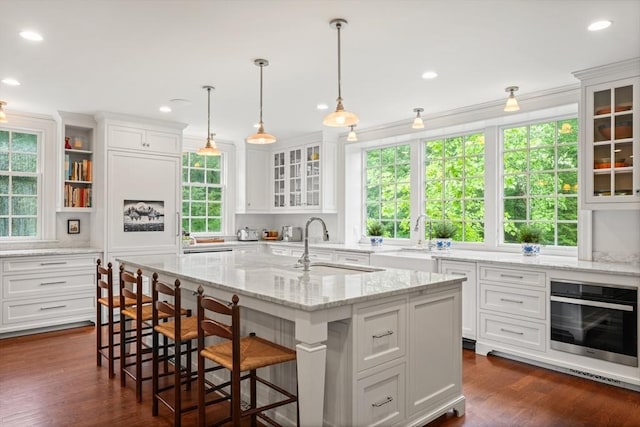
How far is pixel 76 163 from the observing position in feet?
17.6

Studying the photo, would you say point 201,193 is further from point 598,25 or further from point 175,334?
point 598,25

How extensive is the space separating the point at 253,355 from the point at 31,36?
2662 mm

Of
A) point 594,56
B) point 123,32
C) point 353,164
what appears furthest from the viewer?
point 353,164

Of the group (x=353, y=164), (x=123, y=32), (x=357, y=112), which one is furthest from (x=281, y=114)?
(x=123, y=32)

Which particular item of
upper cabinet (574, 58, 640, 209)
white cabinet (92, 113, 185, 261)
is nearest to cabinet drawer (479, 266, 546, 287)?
upper cabinet (574, 58, 640, 209)

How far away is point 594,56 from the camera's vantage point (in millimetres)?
3334

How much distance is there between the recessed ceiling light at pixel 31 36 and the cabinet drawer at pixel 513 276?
4092mm

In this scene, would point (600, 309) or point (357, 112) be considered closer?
point (600, 309)

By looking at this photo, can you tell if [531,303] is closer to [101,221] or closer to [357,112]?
[357,112]

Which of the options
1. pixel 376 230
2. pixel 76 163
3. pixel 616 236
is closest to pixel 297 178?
pixel 376 230

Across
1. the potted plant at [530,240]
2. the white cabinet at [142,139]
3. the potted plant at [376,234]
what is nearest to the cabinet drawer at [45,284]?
the white cabinet at [142,139]

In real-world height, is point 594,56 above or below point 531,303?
above

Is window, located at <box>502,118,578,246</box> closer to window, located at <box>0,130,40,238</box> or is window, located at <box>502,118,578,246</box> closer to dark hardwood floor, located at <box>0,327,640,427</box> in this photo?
dark hardwood floor, located at <box>0,327,640,427</box>

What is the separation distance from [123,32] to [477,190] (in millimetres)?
4040
